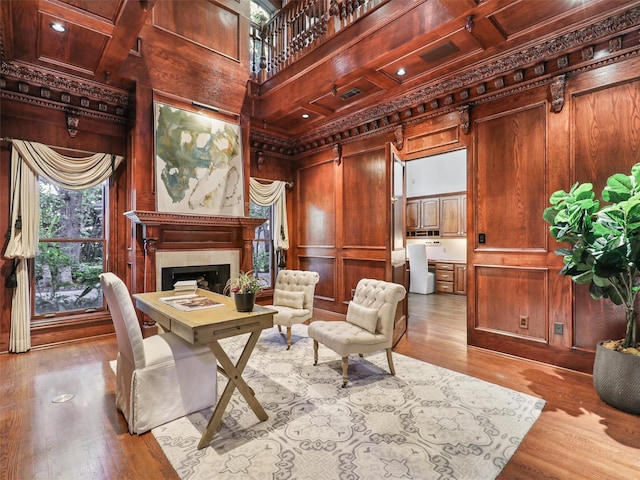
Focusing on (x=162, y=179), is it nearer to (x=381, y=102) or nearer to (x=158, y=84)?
(x=158, y=84)

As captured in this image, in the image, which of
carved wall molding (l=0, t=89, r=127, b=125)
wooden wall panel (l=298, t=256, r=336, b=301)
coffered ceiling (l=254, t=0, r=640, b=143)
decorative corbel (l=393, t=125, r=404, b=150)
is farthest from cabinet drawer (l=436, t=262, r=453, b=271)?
carved wall molding (l=0, t=89, r=127, b=125)

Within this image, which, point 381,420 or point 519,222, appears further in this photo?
point 519,222

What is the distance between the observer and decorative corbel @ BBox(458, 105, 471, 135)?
3.98 m

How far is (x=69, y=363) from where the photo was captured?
3436 millimetres

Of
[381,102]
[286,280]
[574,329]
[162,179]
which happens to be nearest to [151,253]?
[162,179]

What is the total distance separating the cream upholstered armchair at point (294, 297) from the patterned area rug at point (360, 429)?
79 centimetres

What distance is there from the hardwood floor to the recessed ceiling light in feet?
11.2

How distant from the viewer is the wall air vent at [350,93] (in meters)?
4.38

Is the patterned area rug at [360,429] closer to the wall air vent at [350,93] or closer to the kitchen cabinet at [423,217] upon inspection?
the wall air vent at [350,93]

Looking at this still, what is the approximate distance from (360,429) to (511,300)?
2.49m

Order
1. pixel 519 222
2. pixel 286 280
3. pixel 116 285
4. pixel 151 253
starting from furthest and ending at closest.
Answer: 1. pixel 286 280
2. pixel 151 253
3. pixel 519 222
4. pixel 116 285

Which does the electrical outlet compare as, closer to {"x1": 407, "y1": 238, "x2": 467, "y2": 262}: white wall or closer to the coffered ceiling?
the coffered ceiling

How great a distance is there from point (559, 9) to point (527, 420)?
136 inches

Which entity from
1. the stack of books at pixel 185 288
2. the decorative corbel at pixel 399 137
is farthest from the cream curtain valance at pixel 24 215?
the decorative corbel at pixel 399 137
